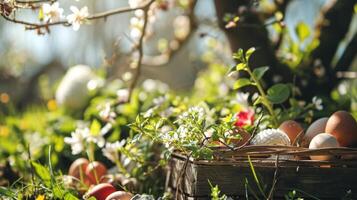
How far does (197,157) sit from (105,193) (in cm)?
29

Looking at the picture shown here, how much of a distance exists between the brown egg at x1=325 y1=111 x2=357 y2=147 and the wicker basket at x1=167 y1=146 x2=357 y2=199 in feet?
0.18

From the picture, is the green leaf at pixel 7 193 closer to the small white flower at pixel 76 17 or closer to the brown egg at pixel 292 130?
the small white flower at pixel 76 17

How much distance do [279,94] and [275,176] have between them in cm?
34

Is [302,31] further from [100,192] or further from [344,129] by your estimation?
[100,192]

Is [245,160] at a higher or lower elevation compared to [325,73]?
lower

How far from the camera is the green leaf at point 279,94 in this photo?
1354 millimetres

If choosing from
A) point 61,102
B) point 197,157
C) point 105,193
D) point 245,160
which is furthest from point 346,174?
point 61,102

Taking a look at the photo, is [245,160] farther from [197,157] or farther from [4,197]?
[4,197]

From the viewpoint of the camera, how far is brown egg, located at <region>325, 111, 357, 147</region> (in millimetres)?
1127

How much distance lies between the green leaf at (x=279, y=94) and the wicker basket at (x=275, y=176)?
0.92 feet

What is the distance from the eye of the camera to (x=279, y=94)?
53.6 inches

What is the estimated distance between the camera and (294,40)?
1.93 meters

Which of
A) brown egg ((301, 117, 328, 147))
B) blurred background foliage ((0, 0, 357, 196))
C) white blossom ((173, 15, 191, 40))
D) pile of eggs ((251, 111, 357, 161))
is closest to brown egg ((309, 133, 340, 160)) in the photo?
pile of eggs ((251, 111, 357, 161))

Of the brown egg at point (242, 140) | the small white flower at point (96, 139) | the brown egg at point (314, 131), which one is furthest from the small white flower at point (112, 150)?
the brown egg at point (314, 131)
